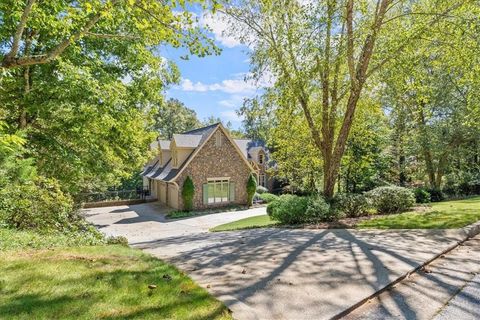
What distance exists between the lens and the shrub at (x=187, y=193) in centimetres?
2319

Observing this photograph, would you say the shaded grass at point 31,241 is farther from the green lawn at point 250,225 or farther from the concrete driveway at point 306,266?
the green lawn at point 250,225

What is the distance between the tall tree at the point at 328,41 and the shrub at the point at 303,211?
1.32 metres

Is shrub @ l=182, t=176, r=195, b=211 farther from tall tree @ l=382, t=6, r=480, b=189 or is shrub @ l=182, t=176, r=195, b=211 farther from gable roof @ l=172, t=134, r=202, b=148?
tall tree @ l=382, t=6, r=480, b=189

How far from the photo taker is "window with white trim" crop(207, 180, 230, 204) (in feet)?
81.6

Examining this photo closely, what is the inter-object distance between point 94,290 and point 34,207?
5.13 metres

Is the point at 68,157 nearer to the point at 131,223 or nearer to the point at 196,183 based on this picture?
the point at 131,223

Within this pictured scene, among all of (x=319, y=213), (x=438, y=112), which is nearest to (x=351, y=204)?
(x=319, y=213)

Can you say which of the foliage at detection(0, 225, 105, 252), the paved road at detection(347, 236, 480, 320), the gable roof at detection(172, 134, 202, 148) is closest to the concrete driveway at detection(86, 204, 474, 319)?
the paved road at detection(347, 236, 480, 320)

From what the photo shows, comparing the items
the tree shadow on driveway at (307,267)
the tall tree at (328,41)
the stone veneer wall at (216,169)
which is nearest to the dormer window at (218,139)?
the stone veneer wall at (216,169)

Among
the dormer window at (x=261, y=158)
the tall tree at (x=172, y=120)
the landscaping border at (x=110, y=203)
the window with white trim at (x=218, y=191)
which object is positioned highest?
the tall tree at (x=172, y=120)

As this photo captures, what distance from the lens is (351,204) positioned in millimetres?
11391

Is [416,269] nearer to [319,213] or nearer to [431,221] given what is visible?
[431,221]

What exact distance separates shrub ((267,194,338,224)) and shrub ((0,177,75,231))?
6814mm

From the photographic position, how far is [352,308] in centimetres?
371
